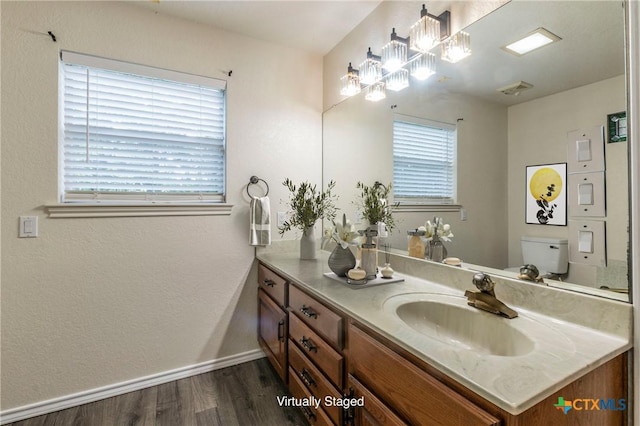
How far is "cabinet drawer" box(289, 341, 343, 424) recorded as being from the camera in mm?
1171

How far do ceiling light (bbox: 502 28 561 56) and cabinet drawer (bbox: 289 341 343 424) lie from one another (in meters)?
1.50

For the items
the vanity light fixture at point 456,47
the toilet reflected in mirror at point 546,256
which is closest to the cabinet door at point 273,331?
the toilet reflected in mirror at point 546,256

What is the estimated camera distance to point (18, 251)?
62.9 inches

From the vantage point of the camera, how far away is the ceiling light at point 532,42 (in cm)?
105

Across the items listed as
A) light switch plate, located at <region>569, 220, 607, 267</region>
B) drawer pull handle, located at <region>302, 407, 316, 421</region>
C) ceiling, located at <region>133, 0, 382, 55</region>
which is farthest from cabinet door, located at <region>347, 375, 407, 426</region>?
ceiling, located at <region>133, 0, 382, 55</region>

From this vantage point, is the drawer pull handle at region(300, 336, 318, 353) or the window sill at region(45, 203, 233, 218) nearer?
the drawer pull handle at region(300, 336, 318, 353)

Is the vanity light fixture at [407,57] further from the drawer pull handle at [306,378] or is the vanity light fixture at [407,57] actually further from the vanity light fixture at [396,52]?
the drawer pull handle at [306,378]

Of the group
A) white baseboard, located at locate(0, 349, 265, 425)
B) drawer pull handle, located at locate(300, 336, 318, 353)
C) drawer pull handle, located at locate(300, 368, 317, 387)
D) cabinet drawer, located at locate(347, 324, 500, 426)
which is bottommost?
white baseboard, located at locate(0, 349, 265, 425)

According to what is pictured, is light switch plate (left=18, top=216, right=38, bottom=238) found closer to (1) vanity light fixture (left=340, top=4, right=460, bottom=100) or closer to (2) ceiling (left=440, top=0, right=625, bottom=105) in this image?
(1) vanity light fixture (left=340, top=4, right=460, bottom=100)

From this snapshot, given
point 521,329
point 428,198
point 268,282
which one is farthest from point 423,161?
point 268,282

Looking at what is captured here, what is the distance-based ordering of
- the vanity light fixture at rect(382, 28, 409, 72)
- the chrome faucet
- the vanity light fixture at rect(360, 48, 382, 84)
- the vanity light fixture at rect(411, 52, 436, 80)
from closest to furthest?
the chrome faucet → the vanity light fixture at rect(411, 52, 436, 80) → the vanity light fixture at rect(382, 28, 409, 72) → the vanity light fixture at rect(360, 48, 382, 84)

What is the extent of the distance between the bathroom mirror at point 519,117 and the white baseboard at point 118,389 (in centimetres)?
145

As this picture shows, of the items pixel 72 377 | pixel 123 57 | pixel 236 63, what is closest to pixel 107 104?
pixel 123 57

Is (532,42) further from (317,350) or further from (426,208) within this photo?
(317,350)
